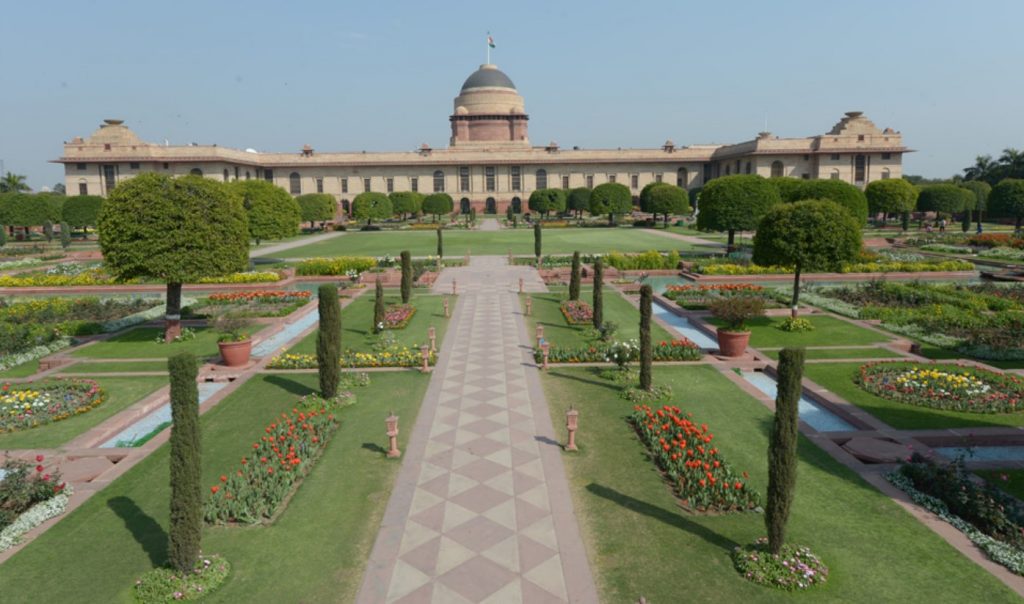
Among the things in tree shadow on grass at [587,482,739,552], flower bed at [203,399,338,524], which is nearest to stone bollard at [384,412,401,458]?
flower bed at [203,399,338,524]

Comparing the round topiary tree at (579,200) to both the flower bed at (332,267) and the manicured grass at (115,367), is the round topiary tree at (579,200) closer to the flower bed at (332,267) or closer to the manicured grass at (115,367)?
Result: the flower bed at (332,267)

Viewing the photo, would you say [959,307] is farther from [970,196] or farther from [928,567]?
[970,196]

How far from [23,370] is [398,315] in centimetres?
954

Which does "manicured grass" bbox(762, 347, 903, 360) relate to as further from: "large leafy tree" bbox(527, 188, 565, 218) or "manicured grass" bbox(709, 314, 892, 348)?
"large leafy tree" bbox(527, 188, 565, 218)

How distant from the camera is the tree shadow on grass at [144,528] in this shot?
23.9ft

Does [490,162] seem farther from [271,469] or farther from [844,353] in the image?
[271,469]

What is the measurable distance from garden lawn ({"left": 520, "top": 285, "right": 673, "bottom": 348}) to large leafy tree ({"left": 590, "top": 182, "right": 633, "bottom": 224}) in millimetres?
39175

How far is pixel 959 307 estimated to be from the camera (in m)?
20.6

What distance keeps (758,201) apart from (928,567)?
31059 millimetres

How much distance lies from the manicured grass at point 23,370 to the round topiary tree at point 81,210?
Result: 4321 cm

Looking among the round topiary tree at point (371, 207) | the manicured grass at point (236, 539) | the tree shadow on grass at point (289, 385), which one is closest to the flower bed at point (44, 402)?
the manicured grass at point (236, 539)

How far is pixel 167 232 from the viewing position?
16.9 metres

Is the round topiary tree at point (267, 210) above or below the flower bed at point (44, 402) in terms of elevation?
above

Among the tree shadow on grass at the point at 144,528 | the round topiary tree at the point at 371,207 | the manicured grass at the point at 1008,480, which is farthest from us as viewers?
the round topiary tree at the point at 371,207
